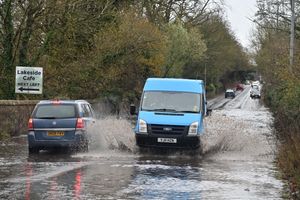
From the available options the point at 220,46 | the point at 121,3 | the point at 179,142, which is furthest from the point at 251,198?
the point at 220,46

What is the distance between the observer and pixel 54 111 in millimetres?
19547

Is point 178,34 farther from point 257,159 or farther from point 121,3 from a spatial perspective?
point 257,159

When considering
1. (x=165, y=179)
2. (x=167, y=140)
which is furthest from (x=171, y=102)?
(x=165, y=179)

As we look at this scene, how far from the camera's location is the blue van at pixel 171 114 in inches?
742

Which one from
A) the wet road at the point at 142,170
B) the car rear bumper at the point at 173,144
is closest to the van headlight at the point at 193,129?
the car rear bumper at the point at 173,144

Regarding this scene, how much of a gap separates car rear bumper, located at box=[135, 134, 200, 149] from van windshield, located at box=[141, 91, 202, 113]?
1272 millimetres

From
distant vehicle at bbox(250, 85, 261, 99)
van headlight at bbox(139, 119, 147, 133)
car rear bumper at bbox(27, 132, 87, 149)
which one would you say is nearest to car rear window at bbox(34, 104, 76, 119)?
car rear bumper at bbox(27, 132, 87, 149)

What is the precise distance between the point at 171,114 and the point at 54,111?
11.7 ft

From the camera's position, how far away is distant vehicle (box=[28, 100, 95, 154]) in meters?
19.2

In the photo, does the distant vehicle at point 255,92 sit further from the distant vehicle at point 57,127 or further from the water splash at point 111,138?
the distant vehicle at point 57,127

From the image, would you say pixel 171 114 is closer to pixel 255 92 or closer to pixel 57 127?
pixel 57 127

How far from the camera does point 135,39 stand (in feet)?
139

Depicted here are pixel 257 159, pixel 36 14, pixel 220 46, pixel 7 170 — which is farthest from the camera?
pixel 220 46

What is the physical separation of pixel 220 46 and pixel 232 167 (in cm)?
7834
